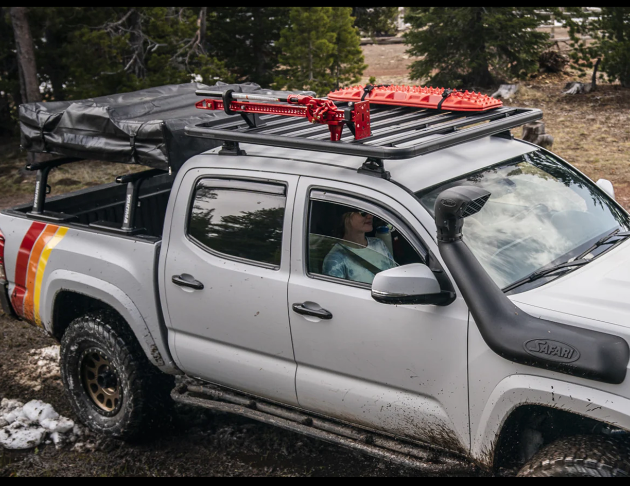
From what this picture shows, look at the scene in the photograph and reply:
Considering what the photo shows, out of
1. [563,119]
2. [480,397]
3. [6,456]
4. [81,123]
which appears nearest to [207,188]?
[81,123]

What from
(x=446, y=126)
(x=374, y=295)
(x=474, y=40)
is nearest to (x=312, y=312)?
(x=374, y=295)

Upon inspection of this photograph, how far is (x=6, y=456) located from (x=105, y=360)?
2.90 ft

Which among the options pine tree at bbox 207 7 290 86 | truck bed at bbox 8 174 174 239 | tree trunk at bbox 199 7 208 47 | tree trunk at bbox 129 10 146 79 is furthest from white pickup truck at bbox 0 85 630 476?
pine tree at bbox 207 7 290 86

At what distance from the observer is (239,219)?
407cm

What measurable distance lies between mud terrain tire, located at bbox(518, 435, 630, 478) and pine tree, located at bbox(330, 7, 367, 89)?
11380 mm

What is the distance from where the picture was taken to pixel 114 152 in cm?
457

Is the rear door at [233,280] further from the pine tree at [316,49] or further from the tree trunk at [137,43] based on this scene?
the tree trunk at [137,43]

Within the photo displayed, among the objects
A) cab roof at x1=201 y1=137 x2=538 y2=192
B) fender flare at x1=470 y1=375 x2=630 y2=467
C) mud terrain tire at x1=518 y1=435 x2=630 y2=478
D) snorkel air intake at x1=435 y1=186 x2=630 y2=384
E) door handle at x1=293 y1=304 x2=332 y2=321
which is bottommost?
mud terrain tire at x1=518 y1=435 x2=630 y2=478

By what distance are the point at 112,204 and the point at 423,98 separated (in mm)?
2531

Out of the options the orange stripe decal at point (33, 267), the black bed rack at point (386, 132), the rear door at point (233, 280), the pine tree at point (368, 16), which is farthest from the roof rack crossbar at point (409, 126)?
the pine tree at point (368, 16)

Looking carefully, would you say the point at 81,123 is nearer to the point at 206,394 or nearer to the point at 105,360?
the point at 105,360

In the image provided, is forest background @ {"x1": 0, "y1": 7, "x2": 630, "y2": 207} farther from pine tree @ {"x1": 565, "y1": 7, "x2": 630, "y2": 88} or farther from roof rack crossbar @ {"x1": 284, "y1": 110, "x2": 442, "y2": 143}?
roof rack crossbar @ {"x1": 284, "y1": 110, "x2": 442, "y2": 143}

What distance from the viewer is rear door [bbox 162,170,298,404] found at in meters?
3.87

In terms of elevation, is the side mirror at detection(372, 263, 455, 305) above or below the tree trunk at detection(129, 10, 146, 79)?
below
